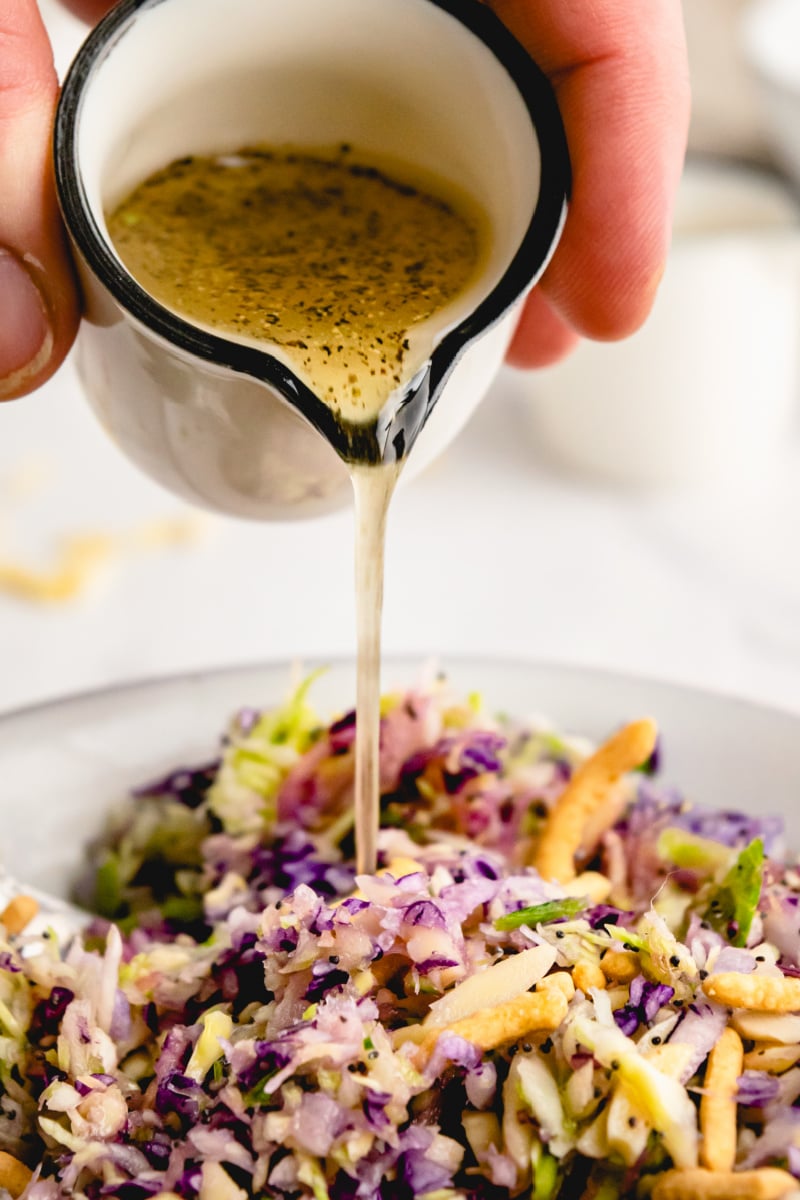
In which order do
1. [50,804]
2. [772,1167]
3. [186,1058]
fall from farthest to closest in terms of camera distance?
[50,804]
[186,1058]
[772,1167]

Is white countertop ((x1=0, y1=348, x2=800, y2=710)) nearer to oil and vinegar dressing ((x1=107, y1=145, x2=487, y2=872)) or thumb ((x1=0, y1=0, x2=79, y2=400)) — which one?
oil and vinegar dressing ((x1=107, y1=145, x2=487, y2=872))

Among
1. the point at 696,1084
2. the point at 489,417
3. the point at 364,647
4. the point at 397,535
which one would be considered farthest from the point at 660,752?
the point at 489,417

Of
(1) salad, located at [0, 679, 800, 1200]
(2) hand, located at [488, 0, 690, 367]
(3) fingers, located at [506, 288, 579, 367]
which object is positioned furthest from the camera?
(3) fingers, located at [506, 288, 579, 367]

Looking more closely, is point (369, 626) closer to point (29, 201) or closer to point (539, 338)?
point (29, 201)

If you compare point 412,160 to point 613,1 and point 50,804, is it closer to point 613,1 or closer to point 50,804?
point 613,1

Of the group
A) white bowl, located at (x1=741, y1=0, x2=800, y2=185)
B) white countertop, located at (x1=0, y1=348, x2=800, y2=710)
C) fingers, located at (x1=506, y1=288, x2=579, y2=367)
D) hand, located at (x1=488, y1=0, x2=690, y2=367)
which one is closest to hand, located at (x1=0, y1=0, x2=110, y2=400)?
hand, located at (x1=488, y1=0, x2=690, y2=367)

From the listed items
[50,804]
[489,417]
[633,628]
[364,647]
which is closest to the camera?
[364,647]
